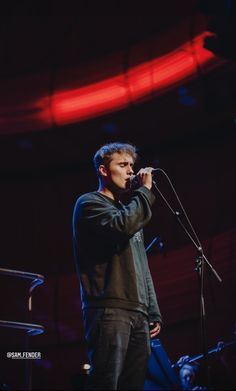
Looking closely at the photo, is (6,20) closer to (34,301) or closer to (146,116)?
(146,116)

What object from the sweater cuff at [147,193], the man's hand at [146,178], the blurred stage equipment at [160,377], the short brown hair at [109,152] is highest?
the short brown hair at [109,152]

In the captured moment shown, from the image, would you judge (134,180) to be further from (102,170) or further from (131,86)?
(131,86)

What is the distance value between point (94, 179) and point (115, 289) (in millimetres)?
5680

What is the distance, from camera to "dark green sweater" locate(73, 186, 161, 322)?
3260mm

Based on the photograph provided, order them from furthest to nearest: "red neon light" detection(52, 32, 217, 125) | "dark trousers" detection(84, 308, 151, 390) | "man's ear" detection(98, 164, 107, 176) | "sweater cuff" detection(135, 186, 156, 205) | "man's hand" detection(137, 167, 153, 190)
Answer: "red neon light" detection(52, 32, 217, 125), "man's ear" detection(98, 164, 107, 176), "man's hand" detection(137, 167, 153, 190), "sweater cuff" detection(135, 186, 156, 205), "dark trousers" detection(84, 308, 151, 390)

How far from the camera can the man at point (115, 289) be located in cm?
312

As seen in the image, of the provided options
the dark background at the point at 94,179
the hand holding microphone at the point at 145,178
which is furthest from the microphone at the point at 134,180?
the dark background at the point at 94,179

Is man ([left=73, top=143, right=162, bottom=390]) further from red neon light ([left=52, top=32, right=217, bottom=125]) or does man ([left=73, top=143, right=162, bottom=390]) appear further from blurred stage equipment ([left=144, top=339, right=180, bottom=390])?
red neon light ([left=52, top=32, right=217, bottom=125])

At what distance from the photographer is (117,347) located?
3.12 metres

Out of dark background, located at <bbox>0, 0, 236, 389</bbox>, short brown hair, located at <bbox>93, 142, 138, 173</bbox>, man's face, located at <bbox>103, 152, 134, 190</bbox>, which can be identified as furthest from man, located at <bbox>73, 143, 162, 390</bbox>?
dark background, located at <bbox>0, 0, 236, 389</bbox>

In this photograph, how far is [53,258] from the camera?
8.70 m

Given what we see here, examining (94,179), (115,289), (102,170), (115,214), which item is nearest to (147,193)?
(115,214)

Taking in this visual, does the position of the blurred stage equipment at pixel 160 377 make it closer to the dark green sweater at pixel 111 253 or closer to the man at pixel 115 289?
the man at pixel 115 289

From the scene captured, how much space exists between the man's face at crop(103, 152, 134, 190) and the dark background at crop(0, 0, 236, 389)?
3726 millimetres
